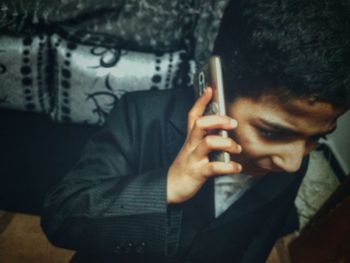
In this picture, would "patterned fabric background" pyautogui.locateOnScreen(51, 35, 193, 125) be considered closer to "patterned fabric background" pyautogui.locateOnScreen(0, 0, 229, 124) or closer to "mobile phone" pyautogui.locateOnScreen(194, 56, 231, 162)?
"patterned fabric background" pyautogui.locateOnScreen(0, 0, 229, 124)

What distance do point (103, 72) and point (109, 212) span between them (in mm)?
593

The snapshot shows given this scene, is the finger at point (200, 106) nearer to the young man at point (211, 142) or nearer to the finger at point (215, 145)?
the young man at point (211, 142)

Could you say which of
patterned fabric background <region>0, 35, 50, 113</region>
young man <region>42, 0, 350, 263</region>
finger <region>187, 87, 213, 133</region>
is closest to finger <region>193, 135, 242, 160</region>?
young man <region>42, 0, 350, 263</region>

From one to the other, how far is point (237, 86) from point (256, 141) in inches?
6.6

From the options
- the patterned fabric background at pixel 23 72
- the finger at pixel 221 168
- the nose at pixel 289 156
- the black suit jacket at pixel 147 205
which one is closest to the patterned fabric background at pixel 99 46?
the patterned fabric background at pixel 23 72

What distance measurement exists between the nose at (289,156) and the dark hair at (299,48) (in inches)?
6.4

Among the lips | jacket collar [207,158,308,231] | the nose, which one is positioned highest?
the nose

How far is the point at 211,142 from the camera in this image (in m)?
0.80

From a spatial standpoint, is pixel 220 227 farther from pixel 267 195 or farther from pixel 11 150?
pixel 11 150

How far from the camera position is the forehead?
36.8 inches

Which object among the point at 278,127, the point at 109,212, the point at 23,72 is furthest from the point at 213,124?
the point at 23,72

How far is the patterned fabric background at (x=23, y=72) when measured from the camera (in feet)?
4.29

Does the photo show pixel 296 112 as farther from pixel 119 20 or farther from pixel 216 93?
pixel 119 20

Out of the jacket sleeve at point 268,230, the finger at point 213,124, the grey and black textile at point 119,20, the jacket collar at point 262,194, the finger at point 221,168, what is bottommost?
the jacket sleeve at point 268,230
